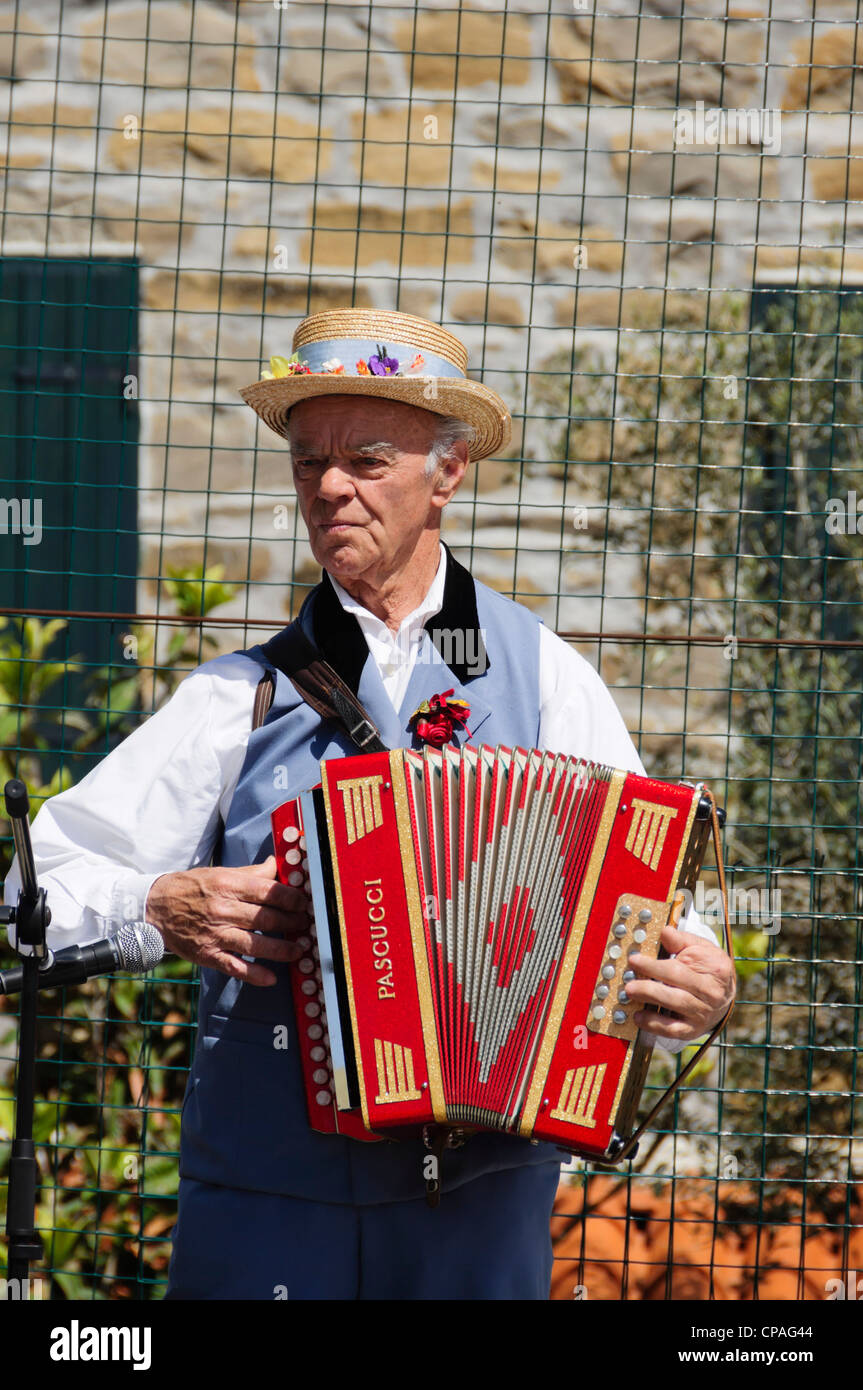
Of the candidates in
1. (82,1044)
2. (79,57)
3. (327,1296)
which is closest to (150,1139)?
(82,1044)

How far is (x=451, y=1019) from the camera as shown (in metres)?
1.93

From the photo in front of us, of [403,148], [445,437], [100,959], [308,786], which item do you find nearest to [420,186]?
[403,148]

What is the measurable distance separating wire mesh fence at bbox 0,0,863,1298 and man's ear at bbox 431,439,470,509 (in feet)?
4.15

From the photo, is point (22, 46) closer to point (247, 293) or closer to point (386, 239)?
point (247, 293)

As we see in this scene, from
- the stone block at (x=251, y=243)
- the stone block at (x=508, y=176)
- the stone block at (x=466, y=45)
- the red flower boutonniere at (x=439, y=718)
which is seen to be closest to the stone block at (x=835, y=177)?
the stone block at (x=508, y=176)

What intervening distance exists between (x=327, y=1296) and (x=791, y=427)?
2598mm

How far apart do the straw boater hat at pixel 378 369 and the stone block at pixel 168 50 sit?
88.9 inches

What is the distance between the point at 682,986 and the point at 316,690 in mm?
694

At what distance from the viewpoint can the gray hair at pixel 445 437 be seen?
224 centimetres

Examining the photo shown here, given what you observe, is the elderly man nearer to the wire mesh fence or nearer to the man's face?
the man's face

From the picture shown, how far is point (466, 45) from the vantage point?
4.09m

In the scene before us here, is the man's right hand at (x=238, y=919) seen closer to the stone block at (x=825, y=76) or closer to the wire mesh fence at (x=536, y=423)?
the wire mesh fence at (x=536, y=423)
